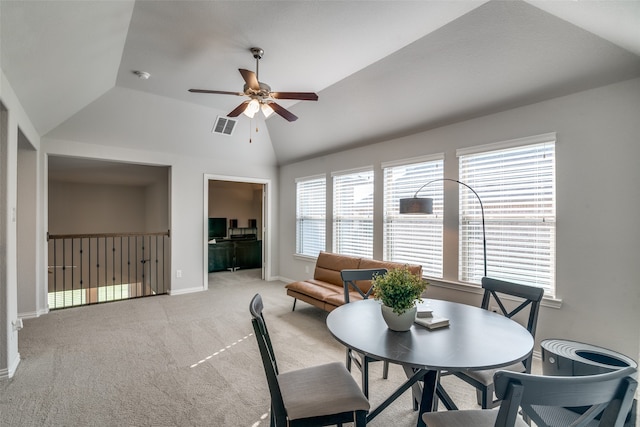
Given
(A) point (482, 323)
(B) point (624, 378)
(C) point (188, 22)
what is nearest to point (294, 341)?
(A) point (482, 323)

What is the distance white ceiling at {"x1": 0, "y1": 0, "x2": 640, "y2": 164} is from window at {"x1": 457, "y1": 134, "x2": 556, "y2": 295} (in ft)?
1.74

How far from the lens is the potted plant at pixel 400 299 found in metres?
1.74

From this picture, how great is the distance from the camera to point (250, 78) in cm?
270

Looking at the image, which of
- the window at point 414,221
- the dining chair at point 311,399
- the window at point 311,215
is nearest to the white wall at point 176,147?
the window at point 311,215

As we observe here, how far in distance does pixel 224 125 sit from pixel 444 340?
4872 mm

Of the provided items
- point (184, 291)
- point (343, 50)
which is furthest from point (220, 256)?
point (343, 50)

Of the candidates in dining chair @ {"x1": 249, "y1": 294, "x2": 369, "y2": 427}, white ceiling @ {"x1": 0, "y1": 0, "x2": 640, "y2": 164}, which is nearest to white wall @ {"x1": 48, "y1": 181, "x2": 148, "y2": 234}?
white ceiling @ {"x1": 0, "y1": 0, "x2": 640, "y2": 164}

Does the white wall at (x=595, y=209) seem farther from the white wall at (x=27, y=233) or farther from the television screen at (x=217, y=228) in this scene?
the television screen at (x=217, y=228)

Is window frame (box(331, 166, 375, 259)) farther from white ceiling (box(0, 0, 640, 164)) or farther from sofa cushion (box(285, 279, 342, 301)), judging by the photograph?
white ceiling (box(0, 0, 640, 164))

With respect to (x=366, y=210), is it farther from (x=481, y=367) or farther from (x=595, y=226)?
(x=481, y=367)

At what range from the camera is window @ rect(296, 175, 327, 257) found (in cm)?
574

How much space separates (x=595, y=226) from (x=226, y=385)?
356 cm

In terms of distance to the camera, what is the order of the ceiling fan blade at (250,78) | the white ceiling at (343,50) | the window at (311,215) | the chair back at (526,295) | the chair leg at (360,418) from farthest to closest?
the window at (311,215), the ceiling fan blade at (250,78), the white ceiling at (343,50), the chair back at (526,295), the chair leg at (360,418)

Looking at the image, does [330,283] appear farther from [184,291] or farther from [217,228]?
[217,228]
